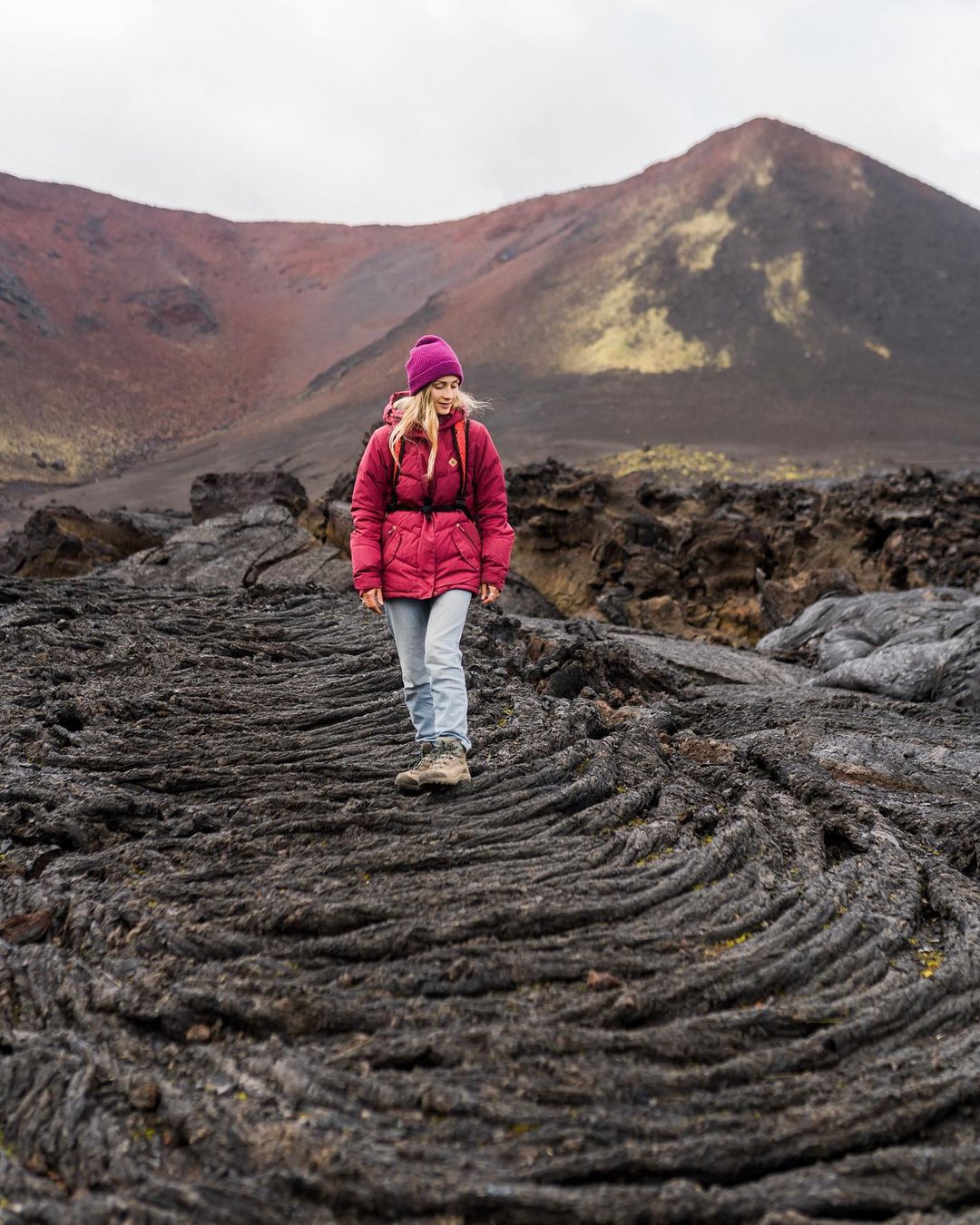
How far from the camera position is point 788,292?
65.1 m

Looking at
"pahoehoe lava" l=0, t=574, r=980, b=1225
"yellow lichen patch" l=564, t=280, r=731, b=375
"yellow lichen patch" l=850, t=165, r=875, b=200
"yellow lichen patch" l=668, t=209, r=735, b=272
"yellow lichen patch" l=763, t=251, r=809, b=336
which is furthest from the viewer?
"yellow lichen patch" l=850, t=165, r=875, b=200

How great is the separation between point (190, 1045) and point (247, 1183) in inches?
24.2

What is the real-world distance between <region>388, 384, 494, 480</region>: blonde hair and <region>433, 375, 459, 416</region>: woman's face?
0.06ft

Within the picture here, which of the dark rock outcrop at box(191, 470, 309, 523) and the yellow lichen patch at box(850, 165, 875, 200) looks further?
the yellow lichen patch at box(850, 165, 875, 200)

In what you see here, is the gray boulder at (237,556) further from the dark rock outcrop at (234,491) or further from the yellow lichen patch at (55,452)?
the yellow lichen patch at (55,452)

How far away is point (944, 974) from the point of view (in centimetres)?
322

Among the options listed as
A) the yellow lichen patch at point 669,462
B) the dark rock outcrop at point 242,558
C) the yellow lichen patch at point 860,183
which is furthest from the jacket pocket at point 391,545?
the yellow lichen patch at point 860,183

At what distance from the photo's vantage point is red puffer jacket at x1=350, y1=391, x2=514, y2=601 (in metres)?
4.57

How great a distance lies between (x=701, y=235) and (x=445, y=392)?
7049 cm

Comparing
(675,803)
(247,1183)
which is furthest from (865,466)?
(247,1183)

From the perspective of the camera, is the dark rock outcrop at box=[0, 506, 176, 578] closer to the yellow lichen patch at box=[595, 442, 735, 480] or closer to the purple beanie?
the purple beanie

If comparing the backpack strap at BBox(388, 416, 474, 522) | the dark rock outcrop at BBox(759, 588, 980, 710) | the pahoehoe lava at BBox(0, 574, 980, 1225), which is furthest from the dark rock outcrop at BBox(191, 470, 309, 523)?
the backpack strap at BBox(388, 416, 474, 522)

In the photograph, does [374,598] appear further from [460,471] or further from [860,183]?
[860,183]

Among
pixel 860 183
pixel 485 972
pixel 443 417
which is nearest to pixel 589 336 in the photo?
pixel 860 183
